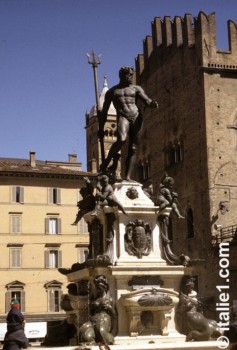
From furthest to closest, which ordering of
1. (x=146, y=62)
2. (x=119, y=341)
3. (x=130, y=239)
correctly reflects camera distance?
(x=146, y=62)
(x=130, y=239)
(x=119, y=341)

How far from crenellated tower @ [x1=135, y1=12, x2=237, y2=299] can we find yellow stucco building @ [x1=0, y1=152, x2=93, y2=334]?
32.8 ft

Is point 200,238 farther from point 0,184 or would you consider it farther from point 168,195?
point 168,195

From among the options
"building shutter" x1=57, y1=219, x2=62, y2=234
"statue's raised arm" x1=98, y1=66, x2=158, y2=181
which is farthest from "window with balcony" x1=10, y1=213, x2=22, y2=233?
"statue's raised arm" x1=98, y1=66, x2=158, y2=181

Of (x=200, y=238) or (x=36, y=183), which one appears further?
(x=36, y=183)

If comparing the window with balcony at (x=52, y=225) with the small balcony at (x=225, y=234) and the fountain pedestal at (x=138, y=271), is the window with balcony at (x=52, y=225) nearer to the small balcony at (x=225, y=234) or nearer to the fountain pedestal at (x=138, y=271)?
the small balcony at (x=225, y=234)

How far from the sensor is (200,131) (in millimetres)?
39375

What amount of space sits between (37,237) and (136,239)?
3907 centimetres

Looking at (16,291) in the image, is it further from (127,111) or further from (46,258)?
(127,111)

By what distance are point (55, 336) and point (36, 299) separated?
122 ft

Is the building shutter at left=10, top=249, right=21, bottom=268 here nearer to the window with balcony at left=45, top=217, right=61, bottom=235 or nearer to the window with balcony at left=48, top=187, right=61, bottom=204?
the window with balcony at left=45, top=217, right=61, bottom=235

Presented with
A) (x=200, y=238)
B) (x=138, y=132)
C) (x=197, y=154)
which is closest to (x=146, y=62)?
(x=197, y=154)

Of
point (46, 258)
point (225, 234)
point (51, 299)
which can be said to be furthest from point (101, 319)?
point (46, 258)

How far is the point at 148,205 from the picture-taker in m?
12.5

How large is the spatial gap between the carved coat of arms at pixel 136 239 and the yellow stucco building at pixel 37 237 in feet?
122
